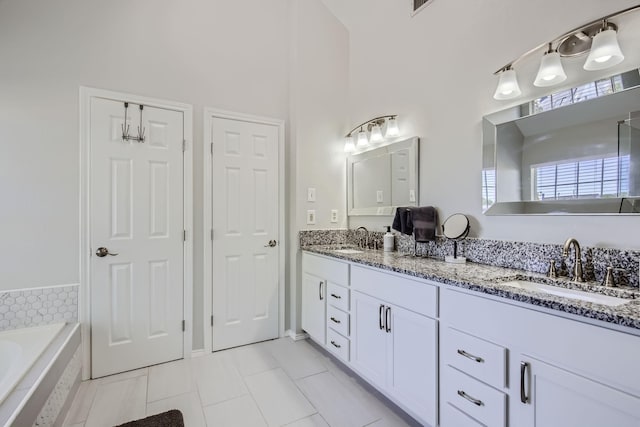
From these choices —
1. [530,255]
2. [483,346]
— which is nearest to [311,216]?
[530,255]

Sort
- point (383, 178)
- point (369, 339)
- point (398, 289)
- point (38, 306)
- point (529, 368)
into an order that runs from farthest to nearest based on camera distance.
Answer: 1. point (383, 178)
2. point (38, 306)
3. point (369, 339)
4. point (398, 289)
5. point (529, 368)

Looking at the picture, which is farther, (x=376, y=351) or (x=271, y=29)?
(x=271, y=29)

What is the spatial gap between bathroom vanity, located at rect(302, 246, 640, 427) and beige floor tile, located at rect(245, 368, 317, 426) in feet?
1.36

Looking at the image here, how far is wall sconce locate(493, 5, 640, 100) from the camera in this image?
1298 millimetres

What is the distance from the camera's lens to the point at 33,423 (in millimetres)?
1298

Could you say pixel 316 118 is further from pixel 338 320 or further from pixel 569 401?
pixel 569 401

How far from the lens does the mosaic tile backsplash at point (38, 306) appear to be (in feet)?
6.49

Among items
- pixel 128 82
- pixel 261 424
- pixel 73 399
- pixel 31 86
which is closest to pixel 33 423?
pixel 73 399

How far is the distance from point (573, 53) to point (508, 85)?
0.28 m

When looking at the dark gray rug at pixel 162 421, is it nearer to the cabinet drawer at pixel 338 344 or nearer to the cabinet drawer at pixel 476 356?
the cabinet drawer at pixel 338 344

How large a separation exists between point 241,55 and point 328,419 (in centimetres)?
290

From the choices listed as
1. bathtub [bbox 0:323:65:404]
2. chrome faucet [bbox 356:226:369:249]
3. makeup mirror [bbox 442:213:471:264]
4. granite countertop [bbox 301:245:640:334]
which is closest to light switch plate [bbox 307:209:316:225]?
chrome faucet [bbox 356:226:369:249]

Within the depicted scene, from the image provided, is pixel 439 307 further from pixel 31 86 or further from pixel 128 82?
pixel 31 86

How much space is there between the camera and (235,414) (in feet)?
5.84
